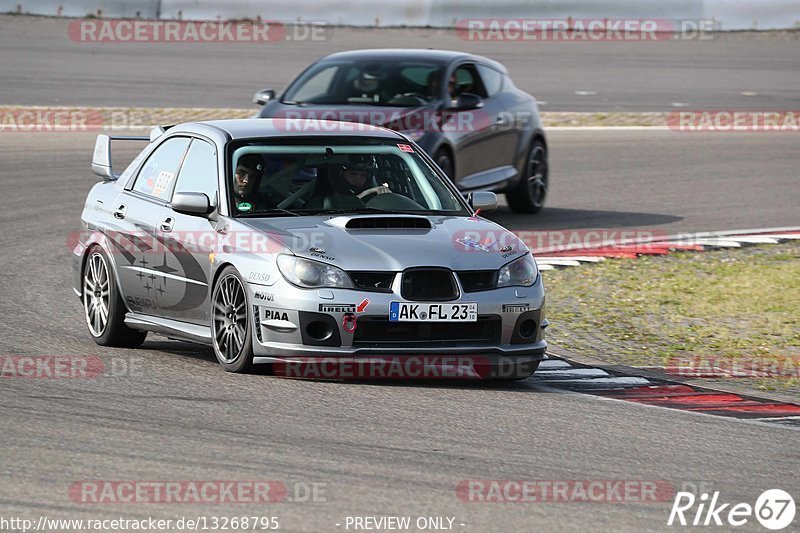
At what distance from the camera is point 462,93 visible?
15680mm

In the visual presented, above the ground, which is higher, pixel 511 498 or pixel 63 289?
pixel 511 498

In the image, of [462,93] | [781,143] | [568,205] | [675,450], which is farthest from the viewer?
[781,143]

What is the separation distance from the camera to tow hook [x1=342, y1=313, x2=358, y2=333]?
26.1 feet

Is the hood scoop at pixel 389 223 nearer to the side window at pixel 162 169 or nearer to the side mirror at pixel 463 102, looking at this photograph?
the side window at pixel 162 169

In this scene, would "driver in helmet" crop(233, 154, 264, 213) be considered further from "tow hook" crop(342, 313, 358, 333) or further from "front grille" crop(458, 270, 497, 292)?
"front grille" crop(458, 270, 497, 292)

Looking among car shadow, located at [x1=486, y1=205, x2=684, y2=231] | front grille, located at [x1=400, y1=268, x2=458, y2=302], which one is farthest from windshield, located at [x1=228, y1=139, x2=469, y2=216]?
car shadow, located at [x1=486, y1=205, x2=684, y2=231]

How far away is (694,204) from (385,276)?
34.7 feet

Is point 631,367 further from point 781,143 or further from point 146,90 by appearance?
point 146,90

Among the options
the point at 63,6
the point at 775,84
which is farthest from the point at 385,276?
the point at 63,6
